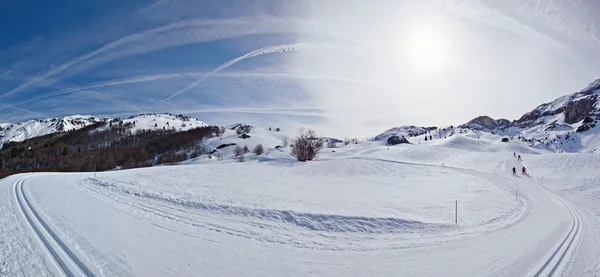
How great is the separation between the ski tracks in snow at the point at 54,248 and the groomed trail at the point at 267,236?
32 millimetres

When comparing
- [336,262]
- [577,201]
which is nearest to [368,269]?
[336,262]

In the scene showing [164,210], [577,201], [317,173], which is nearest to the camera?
[164,210]

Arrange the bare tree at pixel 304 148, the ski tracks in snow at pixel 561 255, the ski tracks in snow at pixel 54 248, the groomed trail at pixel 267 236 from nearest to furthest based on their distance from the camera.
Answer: the ski tracks in snow at pixel 54 248 → the groomed trail at pixel 267 236 → the ski tracks in snow at pixel 561 255 → the bare tree at pixel 304 148

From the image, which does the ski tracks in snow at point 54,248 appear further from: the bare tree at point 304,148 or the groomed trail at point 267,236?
the bare tree at point 304,148

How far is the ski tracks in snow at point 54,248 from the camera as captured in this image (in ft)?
19.5

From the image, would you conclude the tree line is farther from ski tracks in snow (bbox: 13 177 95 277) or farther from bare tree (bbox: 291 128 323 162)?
ski tracks in snow (bbox: 13 177 95 277)

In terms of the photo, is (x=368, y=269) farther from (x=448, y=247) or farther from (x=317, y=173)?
(x=317, y=173)

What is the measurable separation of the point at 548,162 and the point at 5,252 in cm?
5928

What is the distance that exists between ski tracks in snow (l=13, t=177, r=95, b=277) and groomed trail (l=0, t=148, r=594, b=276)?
32 mm

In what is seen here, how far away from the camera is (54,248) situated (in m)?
7.02

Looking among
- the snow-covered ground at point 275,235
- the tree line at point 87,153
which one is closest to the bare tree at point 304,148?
the snow-covered ground at point 275,235

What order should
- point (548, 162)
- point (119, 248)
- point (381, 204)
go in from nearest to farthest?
point (119, 248) < point (381, 204) < point (548, 162)

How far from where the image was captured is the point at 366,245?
893 centimetres

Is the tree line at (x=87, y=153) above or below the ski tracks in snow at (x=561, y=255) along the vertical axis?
above
